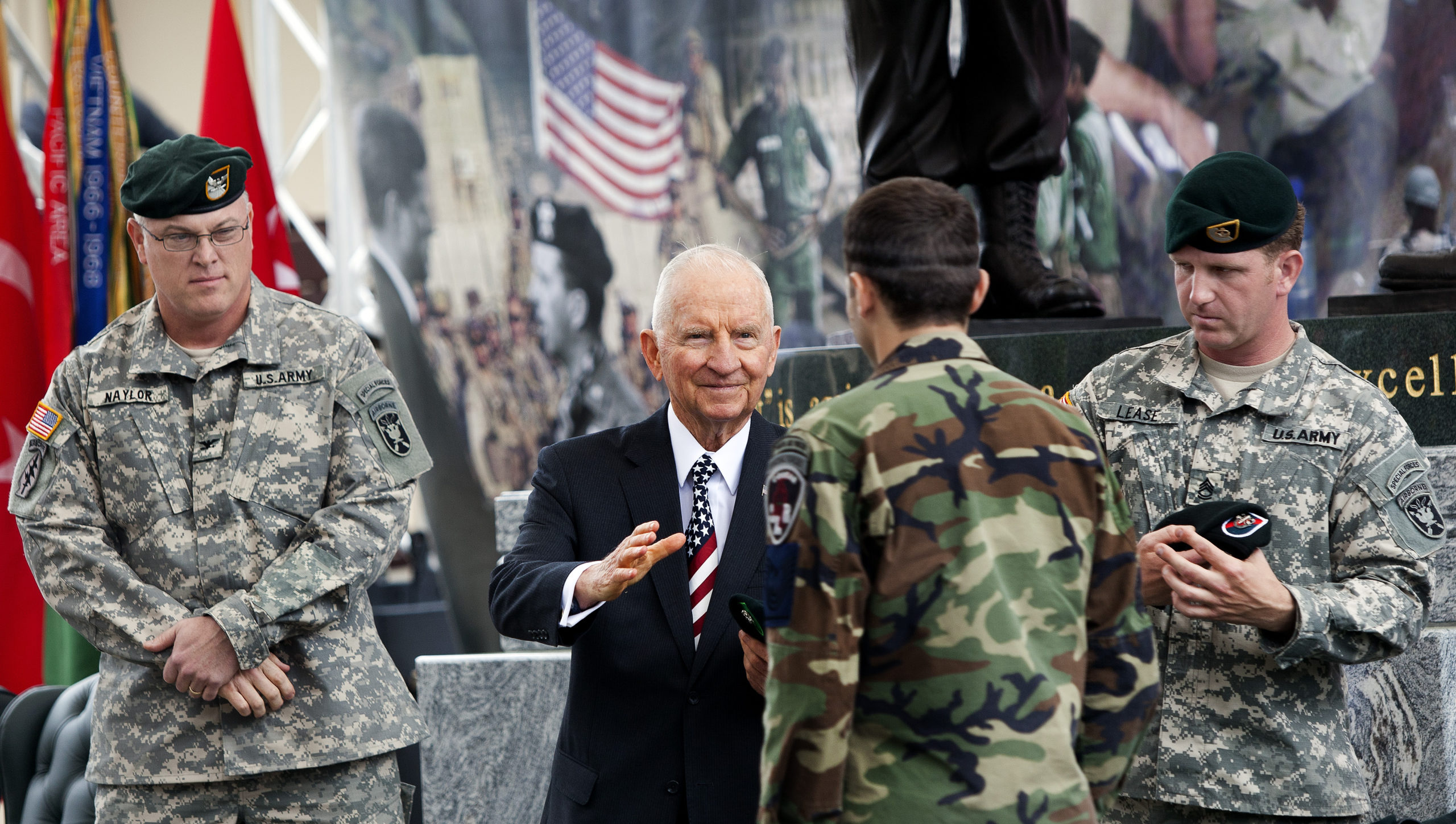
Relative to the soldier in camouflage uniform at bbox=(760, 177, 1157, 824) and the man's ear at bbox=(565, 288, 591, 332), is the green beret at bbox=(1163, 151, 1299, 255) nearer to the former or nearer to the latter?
the soldier in camouflage uniform at bbox=(760, 177, 1157, 824)

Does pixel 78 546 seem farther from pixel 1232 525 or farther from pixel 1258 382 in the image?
pixel 1258 382

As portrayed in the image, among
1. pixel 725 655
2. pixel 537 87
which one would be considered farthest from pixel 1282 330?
pixel 537 87

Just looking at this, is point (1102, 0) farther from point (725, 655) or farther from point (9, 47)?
point (725, 655)

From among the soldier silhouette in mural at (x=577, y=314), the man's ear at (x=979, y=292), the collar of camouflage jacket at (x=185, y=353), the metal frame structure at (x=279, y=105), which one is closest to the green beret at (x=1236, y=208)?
the man's ear at (x=979, y=292)

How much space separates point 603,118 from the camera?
730cm

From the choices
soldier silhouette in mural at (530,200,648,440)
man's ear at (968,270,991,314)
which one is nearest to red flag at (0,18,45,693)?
soldier silhouette in mural at (530,200,648,440)

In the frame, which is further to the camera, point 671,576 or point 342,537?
point 342,537

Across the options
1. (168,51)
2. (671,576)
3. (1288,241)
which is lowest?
(671,576)

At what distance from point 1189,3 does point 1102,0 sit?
1.66ft

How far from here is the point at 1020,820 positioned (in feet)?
4.22

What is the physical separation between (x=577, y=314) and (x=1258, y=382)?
538 centimetres

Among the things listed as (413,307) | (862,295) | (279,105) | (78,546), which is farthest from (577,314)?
(862,295)

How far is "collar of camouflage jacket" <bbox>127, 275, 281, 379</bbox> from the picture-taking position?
7.14 feet

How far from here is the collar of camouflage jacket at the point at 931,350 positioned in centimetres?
140
